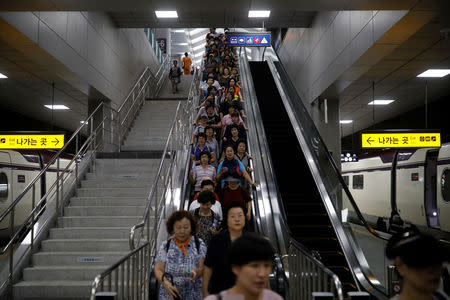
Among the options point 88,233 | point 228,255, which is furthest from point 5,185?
point 228,255

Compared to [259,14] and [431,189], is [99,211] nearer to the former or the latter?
[259,14]

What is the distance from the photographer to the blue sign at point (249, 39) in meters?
14.0

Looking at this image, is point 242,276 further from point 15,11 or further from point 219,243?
point 15,11

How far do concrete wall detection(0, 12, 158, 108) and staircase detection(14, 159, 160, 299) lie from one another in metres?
2.62

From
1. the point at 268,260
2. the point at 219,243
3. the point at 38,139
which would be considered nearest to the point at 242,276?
the point at 268,260

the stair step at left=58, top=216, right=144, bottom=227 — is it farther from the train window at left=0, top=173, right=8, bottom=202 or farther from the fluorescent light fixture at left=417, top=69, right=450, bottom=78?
the fluorescent light fixture at left=417, top=69, right=450, bottom=78

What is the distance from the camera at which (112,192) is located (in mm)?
8688

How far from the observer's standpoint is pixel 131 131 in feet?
43.1

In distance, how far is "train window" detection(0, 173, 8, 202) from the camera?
38.1ft

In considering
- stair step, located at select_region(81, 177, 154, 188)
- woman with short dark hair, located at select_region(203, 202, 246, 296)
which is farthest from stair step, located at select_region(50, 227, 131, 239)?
woman with short dark hair, located at select_region(203, 202, 246, 296)

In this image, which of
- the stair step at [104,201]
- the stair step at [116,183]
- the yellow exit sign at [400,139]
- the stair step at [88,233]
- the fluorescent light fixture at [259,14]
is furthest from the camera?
the fluorescent light fixture at [259,14]

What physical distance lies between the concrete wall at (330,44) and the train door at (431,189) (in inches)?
156

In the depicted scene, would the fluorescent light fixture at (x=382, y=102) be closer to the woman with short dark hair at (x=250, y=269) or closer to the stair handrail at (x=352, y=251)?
the stair handrail at (x=352, y=251)

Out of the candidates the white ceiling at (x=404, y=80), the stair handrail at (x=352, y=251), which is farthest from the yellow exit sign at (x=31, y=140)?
the white ceiling at (x=404, y=80)
